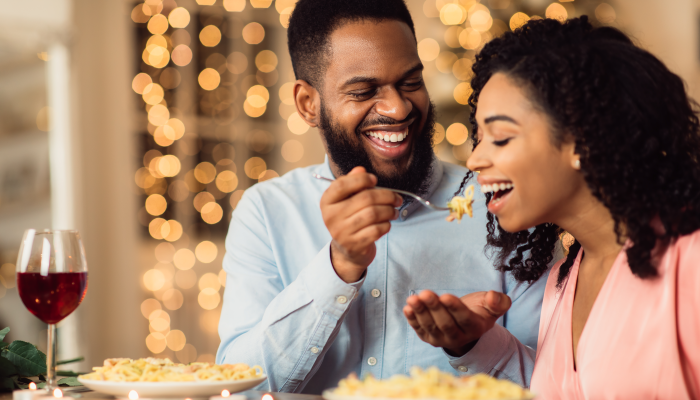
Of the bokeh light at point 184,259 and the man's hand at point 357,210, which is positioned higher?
the man's hand at point 357,210

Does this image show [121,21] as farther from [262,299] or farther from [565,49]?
[565,49]

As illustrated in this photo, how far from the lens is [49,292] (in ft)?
3.67

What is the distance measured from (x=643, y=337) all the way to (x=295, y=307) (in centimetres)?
68

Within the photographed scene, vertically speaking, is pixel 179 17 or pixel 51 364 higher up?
pixel 179 17

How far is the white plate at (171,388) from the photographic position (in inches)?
38.0

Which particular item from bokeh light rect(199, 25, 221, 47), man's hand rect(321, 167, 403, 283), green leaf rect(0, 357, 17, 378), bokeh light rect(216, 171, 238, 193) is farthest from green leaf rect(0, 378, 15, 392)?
bokeh light rect(199, 25, 221, 47)

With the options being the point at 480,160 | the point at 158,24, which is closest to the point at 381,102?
the point at 480,160

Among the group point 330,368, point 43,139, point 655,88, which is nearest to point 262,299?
point 330,368

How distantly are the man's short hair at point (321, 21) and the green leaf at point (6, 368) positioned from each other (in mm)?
1050

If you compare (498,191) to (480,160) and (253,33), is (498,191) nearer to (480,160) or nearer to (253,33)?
(480,160)

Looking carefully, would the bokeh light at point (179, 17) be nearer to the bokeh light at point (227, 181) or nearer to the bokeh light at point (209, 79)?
the bokeh light at point (209, 79)

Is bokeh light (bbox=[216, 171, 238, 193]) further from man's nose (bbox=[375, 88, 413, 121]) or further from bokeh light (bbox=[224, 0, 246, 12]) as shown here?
man's nose (bbox=[375, 88, 413, 121])

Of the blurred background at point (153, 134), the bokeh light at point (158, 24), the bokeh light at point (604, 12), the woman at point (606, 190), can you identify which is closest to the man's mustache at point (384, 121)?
the woman at point (606, 190)

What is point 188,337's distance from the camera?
4.11 meters
